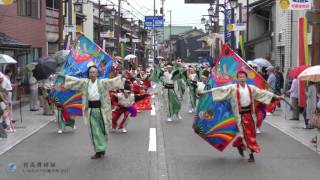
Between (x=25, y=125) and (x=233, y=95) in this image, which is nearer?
(x=233, y=95)

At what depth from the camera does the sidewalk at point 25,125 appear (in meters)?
12.9

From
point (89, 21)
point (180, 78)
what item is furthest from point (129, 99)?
point (89, 21)

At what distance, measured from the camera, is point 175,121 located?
59.1ft

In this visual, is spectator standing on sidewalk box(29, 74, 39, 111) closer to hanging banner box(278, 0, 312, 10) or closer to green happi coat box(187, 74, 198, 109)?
green happi coat box(187, 74, 198, 109)

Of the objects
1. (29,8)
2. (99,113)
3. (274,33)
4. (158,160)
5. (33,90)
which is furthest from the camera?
(274,33)

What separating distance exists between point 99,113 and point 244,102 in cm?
261

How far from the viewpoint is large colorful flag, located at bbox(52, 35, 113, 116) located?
13.9 m

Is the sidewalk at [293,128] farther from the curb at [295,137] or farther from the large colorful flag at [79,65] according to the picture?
the large colorful flag at [79,65]

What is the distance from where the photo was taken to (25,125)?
16875 mm

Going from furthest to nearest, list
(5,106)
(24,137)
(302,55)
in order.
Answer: (302,55) → (24,137) → (5,106)

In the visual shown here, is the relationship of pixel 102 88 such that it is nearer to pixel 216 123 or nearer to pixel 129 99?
pixel 216 123

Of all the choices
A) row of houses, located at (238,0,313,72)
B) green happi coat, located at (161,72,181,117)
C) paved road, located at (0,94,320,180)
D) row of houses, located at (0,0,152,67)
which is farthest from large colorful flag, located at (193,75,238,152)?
row of houses, located at (238,0,313,72)

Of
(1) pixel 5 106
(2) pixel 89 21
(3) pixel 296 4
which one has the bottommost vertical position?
(1) pixel 5 106

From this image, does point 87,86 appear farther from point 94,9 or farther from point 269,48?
point 94,9
